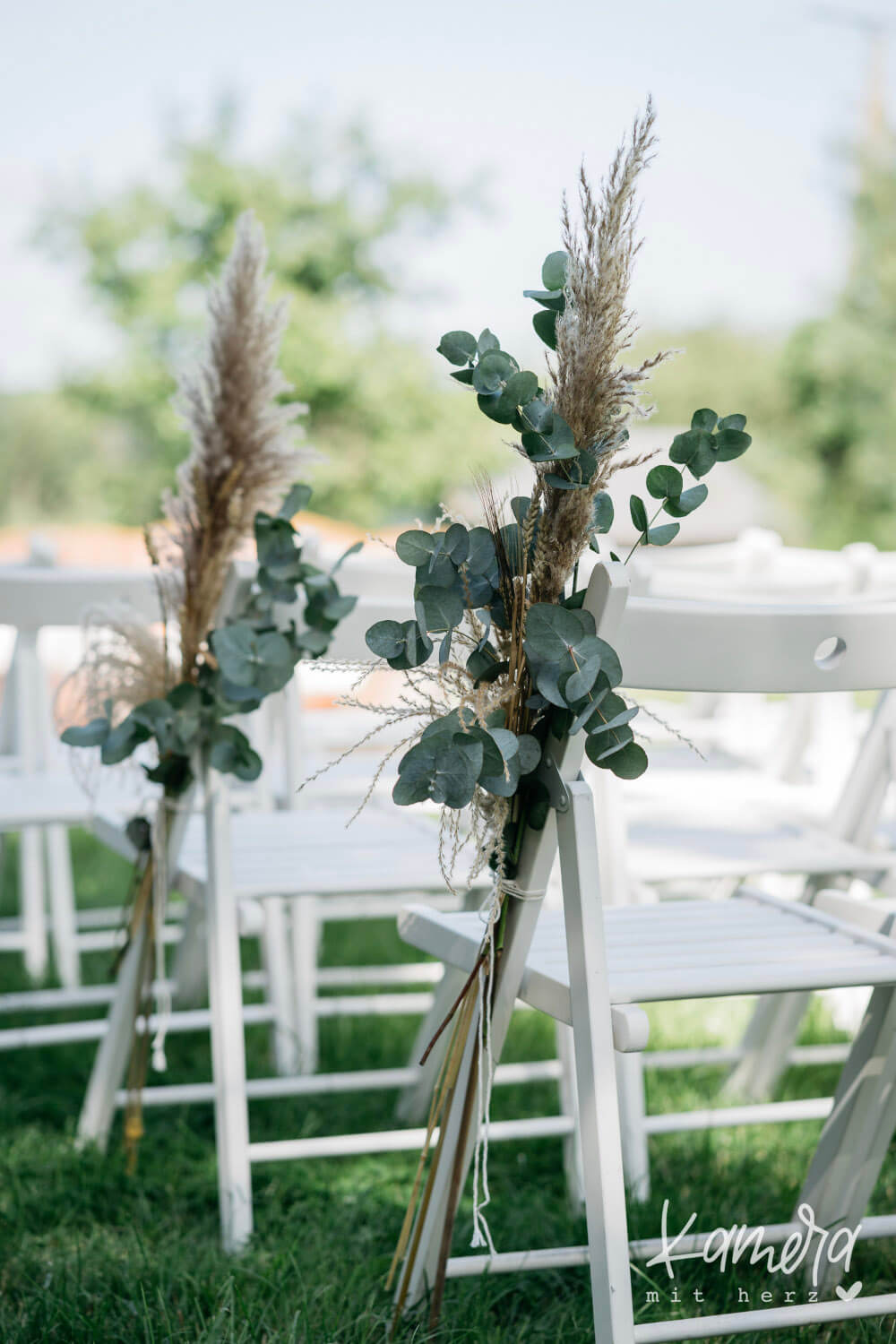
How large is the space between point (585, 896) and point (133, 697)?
32.2 inches

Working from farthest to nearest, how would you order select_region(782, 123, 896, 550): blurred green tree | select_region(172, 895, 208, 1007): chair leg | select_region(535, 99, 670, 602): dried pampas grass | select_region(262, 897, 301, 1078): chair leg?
select_region(782, 123, 896, 550): blurred green tree
select_region(172, 895, 208, 1007): chair leg
select_region(262, 897, 301, 1078): chair leg
select_region(535, 99, 670, 602): dried pampas grass

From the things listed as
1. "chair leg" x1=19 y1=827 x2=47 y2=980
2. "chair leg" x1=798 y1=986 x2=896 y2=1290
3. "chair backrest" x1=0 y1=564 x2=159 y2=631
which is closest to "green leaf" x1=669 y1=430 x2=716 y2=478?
"chair leg" x1=798 y1=986 x2=896 y2=1290

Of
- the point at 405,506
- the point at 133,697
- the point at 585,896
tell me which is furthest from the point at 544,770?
the point at 405,506

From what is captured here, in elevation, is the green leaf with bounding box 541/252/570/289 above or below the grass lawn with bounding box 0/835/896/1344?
above

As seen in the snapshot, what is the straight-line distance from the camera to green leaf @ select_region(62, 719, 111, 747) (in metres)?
1.75

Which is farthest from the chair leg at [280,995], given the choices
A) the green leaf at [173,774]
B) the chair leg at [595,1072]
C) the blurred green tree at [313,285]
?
the blurred green tree at [313,285]

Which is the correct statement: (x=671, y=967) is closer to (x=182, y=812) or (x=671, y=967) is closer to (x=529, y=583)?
(x=529, y=583)

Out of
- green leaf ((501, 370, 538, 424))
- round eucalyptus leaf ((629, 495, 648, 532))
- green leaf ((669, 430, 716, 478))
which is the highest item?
green leaf ((501, 370, 538, 424))

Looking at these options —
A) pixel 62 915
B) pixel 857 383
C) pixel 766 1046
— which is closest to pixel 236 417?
pixel 766 1046

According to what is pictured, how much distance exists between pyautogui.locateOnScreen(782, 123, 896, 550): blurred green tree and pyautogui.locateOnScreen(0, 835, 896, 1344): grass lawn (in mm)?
20072

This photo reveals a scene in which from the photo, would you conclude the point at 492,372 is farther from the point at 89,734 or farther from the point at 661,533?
the point at 89,734

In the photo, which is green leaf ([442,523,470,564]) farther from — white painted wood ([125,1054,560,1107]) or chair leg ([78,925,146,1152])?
white painted wood ([125,1054,560,1107])

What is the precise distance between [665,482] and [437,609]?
0.24 m

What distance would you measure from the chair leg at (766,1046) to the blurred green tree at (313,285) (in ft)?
39.3
